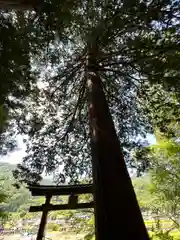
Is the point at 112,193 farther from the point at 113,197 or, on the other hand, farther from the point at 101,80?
the point at 101,80

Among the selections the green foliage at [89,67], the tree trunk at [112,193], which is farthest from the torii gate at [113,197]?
the green foliage at [89,67]

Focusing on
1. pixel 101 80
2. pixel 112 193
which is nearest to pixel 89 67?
pixel 101 80

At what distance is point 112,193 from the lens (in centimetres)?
135

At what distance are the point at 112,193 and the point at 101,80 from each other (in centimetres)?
274

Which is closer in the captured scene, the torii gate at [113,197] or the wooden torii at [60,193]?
the torii gate at [113,197]

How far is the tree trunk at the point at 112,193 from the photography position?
1.12 m

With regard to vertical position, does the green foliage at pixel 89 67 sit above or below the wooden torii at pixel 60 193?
above

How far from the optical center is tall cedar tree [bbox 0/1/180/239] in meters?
1.39

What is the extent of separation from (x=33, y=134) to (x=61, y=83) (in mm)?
1320

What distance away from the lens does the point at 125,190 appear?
139 centimetres

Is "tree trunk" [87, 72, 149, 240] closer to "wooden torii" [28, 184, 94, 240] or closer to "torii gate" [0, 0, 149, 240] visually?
"torii gate" [0, 0, 149, 240]

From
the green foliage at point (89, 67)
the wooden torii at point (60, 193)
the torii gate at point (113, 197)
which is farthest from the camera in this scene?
the wooden torii at point (60, 193)

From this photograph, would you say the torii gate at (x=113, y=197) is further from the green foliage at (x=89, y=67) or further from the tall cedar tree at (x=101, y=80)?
the green foliage at (x=89, y=67)

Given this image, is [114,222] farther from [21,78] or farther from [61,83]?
[61,83]
